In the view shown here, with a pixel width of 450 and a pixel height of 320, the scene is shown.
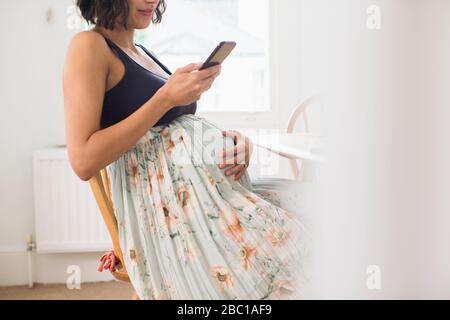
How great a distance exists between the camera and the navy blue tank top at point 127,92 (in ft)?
2.47

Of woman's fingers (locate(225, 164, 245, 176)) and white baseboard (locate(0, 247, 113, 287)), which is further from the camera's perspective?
white baseboard (locate(0, 247, 113, 287))

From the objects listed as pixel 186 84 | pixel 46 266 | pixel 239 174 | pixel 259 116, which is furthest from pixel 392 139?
pixel 46 266

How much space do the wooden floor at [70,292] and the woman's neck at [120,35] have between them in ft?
4.08

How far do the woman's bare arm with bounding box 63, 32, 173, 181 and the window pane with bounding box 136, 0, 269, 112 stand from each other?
1345 millimetres

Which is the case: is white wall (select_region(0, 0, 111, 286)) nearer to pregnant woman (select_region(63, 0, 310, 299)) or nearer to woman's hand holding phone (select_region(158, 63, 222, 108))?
pregnant woman (select_region(63, 0, 310, 299))

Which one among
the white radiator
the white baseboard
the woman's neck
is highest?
the woman's neck

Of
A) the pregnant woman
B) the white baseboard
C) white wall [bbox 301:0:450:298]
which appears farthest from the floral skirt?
the white baseboard

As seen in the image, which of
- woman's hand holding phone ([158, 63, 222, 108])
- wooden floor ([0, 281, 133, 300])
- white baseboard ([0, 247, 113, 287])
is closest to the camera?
woman's hand holding phone ([158, 63, 222, 108])

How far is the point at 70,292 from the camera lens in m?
1.96

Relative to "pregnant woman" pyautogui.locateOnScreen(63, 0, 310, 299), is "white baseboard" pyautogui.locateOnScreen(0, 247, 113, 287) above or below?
below

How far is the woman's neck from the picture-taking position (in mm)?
806

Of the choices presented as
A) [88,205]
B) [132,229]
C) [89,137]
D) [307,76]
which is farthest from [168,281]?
[88,205]

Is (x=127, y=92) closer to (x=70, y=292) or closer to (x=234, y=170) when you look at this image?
(x=234, y=170)

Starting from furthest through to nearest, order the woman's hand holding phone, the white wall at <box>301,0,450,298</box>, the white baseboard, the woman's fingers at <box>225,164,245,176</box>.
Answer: the white baseboard, the woman's fingers at <box>225,164,245,176</box>, the woman's hand holding phone, the white wall at <box>301,0,450,298</box>
